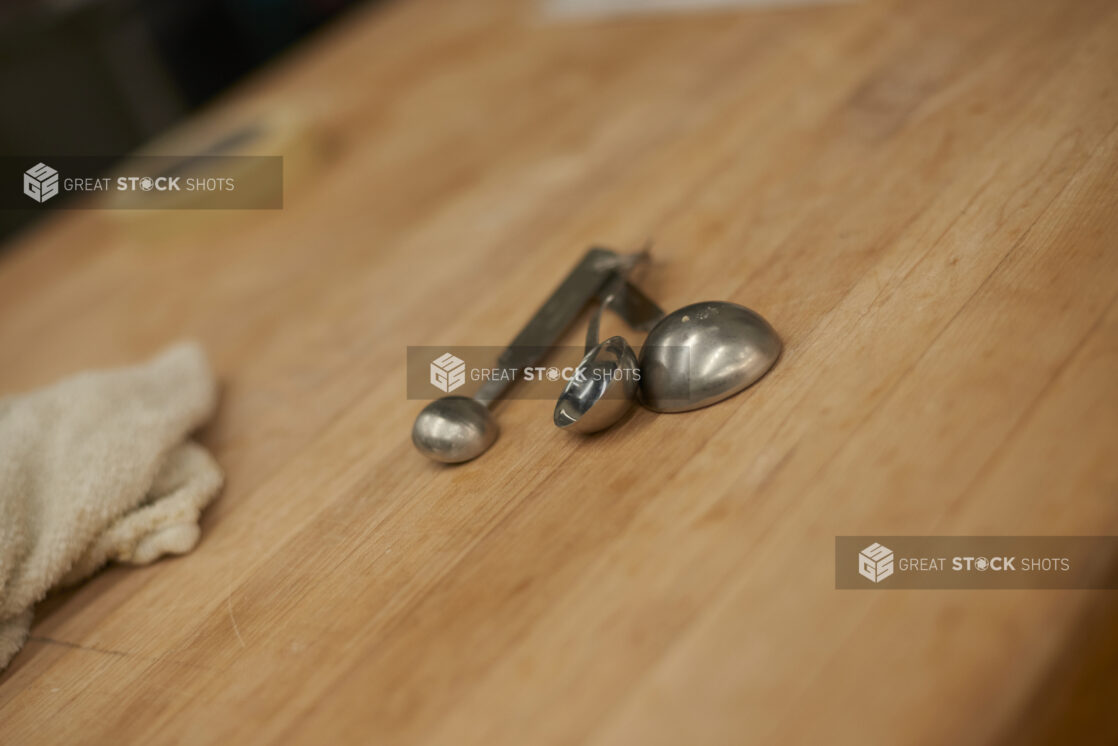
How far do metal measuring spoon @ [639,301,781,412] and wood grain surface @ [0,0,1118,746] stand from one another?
0.02 metres

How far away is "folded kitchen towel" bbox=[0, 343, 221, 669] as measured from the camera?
2.00 feet

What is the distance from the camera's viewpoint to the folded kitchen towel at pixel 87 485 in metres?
0.61

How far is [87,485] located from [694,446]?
46 centimetres

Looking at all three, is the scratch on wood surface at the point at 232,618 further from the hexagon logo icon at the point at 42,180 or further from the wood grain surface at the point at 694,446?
the hexagon logo icon at the point at 42,180

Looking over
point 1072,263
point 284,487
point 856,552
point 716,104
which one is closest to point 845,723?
point 856,552

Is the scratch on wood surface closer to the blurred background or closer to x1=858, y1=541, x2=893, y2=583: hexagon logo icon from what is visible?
x1=858, y1=541, x2=893, y2=583: hexagon logo icon

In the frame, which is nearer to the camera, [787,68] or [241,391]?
[241,391]

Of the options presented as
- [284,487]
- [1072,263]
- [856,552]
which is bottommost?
[284,487]

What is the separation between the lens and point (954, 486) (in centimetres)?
45

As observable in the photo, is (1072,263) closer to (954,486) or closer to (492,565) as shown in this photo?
(954,486)

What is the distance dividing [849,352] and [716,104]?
518 mm

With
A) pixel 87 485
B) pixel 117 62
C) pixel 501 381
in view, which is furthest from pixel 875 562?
pixel 117 62

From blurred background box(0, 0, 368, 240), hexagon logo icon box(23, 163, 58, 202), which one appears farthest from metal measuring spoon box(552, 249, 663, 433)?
blurred background box(0, 0, 368, 240)

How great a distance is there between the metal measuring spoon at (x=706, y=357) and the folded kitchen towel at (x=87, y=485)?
384 millimetres
